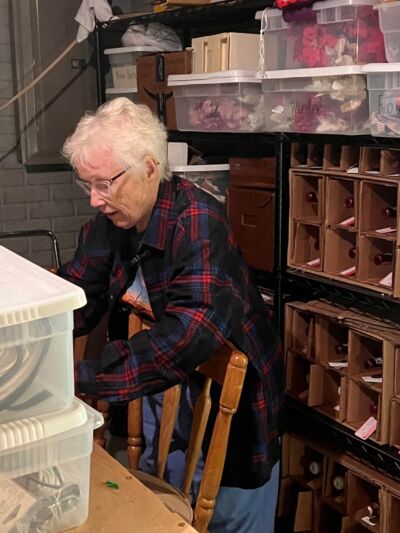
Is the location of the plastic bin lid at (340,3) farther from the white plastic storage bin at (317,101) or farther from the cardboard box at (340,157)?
the cardboard box at (340,157)

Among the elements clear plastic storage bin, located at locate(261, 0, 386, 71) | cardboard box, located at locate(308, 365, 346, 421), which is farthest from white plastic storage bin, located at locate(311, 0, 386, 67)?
cardboard box, located at locate(308, 365, 346, 421)

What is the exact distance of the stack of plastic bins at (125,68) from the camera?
2.81 m

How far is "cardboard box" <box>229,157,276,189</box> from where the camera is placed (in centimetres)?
227

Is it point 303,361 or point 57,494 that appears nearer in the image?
point 57,494

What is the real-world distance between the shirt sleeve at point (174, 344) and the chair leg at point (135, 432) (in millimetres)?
342

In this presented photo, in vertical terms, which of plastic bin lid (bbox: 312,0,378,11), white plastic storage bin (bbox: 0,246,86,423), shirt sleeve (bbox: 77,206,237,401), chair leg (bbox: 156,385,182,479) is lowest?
chair leg (bbox: 156,385,182,479)

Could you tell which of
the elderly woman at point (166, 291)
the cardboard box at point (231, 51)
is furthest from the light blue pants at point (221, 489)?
the cardboard box at point (231, 51)

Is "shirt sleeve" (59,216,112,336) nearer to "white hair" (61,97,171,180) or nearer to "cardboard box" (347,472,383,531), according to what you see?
"white hair" (61,97,171,180)

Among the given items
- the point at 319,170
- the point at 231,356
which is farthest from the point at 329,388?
the point at 231,356

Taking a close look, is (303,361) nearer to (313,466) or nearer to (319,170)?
(313,466)

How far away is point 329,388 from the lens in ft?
7.30

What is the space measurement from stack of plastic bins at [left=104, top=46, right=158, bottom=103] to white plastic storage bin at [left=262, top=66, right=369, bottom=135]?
2.66ft

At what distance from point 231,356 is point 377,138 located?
79 cm

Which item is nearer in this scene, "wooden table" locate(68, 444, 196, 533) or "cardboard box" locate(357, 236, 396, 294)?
"wooden table" locate(68, 444, 196, 533)
